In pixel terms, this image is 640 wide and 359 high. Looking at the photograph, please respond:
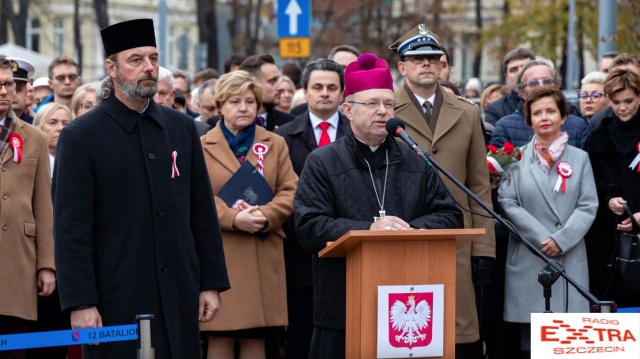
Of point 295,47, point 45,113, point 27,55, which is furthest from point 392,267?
point 27,55

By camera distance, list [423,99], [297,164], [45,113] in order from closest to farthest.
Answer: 1. [423,99]
2. [297,164]
3. [45,113]

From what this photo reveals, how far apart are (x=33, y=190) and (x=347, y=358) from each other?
2774mm

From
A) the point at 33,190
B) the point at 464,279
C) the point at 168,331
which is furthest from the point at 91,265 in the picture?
the point at 464,279

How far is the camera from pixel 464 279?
26.7ft

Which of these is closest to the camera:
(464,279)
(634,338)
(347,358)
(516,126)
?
(634,338)

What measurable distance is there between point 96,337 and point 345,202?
1697 mm

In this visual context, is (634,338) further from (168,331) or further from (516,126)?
(516,126)

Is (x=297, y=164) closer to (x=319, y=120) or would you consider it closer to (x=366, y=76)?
(x=319, y=120)

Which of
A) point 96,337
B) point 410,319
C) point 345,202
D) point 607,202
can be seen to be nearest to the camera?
point 96,337

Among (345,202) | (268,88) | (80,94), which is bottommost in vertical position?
(345,202)

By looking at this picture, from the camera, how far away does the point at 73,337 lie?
19.7 ft

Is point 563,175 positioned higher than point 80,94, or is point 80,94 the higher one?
point 80,94

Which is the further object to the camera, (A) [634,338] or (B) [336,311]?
(B) [336,311]

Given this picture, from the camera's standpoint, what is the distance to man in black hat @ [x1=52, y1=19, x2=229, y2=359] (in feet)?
19.9
